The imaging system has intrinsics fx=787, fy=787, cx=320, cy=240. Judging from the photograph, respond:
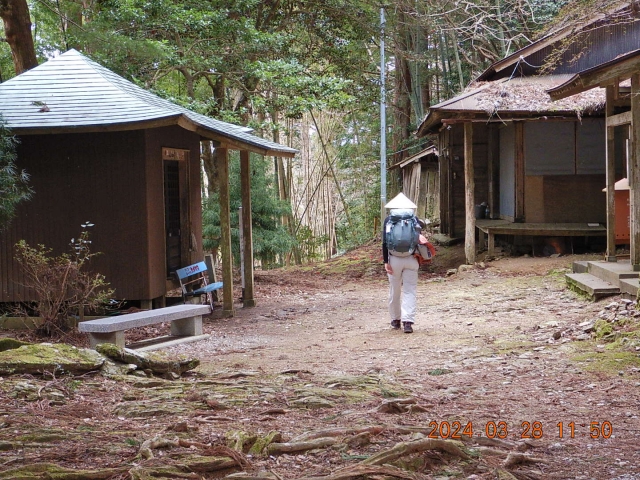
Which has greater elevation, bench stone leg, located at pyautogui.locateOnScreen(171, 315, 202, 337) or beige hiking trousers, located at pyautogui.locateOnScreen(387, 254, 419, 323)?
beige hiking trousers, located at pyautogui.locateOnScreen(387, 254, 419, 323)

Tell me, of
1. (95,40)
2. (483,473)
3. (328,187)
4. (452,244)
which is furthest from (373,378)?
(328,187)

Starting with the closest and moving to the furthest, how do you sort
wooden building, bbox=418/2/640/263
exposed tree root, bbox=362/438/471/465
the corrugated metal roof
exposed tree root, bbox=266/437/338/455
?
exposed tree root, bbox=362/438/471/465 < exposed tree root, bbox=266/437/338/455 < the corrugated metal roof < wooden building, bbox=418/2/640/263

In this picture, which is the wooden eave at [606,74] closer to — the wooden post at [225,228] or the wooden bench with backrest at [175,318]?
the wooden post at [225,228]

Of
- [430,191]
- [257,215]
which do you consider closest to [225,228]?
[257,215]

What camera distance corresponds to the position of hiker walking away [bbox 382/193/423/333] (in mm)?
10102

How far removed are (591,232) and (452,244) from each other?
479 cm

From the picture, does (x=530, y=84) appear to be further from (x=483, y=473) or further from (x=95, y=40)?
(x=483, y=473)

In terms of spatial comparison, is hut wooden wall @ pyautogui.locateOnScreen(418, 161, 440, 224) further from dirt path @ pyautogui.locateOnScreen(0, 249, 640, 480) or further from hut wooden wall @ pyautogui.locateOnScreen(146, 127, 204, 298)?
dirt path @ pyautogui.locateOnScreen(0, 249, 640, 480)

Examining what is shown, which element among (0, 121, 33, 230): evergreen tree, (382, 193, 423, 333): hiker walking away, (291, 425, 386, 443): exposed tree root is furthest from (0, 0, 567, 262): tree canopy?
(291, 425, 386, 443): exposed tree root

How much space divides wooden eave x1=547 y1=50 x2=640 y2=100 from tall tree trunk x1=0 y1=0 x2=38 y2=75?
10027 mm

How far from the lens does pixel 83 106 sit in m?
11.5

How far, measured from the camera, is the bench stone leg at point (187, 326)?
1084cm

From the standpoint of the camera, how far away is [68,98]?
38.8 feet

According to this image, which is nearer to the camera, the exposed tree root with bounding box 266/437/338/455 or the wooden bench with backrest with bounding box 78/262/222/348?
the exposed tree root with bounding box 266/437/338/455
